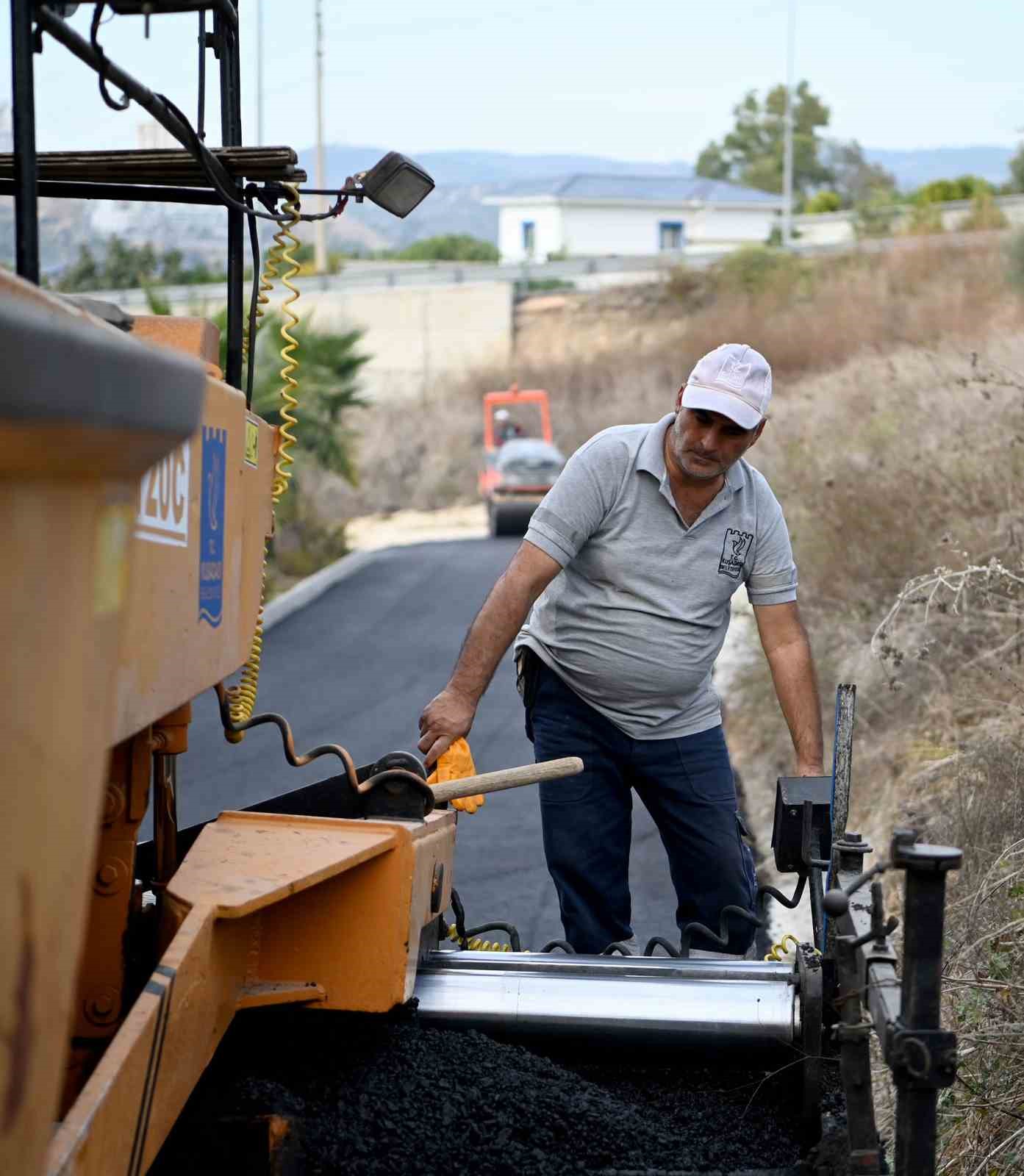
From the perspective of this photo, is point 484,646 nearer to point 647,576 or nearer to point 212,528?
point 647,576

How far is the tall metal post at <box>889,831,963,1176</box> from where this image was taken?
2.09 m

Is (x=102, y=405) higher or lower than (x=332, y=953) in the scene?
higher

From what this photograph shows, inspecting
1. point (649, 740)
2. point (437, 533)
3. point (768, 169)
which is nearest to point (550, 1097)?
point (649, 740)

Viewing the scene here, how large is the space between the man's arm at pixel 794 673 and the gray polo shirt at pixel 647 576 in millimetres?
54

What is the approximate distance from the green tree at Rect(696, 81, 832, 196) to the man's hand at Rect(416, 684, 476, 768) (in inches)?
4162

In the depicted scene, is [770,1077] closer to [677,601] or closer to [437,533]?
[677,601]

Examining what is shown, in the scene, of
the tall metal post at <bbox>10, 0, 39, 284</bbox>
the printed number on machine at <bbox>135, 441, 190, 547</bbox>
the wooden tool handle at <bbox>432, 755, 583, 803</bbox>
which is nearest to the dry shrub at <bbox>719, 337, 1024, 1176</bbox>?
the wooden tool handle at <bbox>432, 755, 583, 803</bbox>

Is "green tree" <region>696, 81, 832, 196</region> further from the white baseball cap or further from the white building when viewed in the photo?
the white baseball cap

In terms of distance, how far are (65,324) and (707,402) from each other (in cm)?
288

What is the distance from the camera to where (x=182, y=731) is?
2.73 metres

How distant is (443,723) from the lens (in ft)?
12.5

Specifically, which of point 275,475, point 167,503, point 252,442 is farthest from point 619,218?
point 167,503

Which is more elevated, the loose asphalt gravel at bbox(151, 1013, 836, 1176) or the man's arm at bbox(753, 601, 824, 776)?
the man's arm at bbox(753, 601, 824, 776)

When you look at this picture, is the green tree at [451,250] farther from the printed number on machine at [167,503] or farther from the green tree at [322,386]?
the printed number on machine at [167,503]
